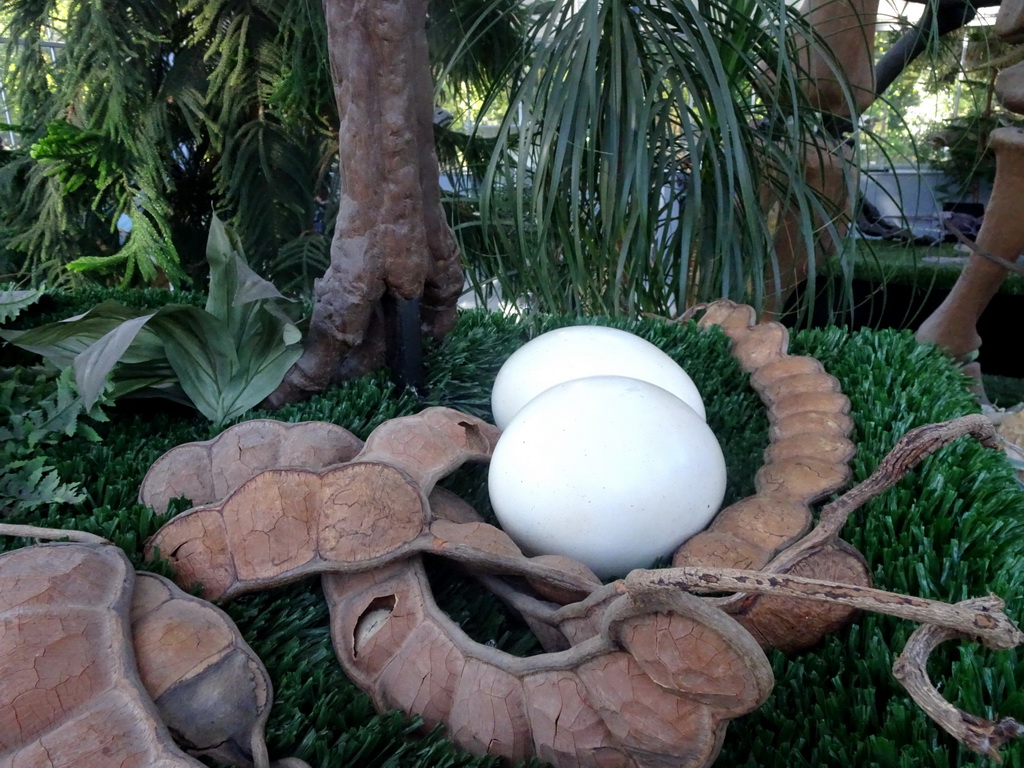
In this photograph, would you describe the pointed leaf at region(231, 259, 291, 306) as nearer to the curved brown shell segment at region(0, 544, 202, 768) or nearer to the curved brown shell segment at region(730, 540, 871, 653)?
the curved brown shell segment at region(0, 544, 202, 768)

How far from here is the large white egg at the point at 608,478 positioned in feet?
1.74

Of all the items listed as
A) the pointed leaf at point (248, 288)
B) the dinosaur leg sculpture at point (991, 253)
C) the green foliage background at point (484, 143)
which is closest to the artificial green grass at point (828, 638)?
the pointed leaf at point (248, 288)

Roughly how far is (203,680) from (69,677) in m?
0.06

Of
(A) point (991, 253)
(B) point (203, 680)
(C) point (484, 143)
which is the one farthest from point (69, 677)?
(A) point (991, 253)

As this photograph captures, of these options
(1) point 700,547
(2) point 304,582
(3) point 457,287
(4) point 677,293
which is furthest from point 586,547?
(4) point 677,293

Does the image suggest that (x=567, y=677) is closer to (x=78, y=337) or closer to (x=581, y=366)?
(x=581, y=366)

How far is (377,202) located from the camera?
2.54 ft

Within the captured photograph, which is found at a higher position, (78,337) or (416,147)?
(416,147)

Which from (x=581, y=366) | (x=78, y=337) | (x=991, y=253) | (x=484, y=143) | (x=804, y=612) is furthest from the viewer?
(x=484, y=143)

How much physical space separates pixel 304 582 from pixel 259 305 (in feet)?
1.37

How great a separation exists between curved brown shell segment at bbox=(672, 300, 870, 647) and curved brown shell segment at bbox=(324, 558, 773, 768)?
0.12 meters

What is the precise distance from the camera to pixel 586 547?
1.77ft

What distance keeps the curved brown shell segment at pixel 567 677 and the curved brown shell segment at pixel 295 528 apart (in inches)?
0.9

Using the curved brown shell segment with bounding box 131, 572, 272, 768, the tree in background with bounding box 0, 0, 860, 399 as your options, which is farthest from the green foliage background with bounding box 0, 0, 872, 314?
the curved brown shell segment with bounding box 131, 572, 272, 768
